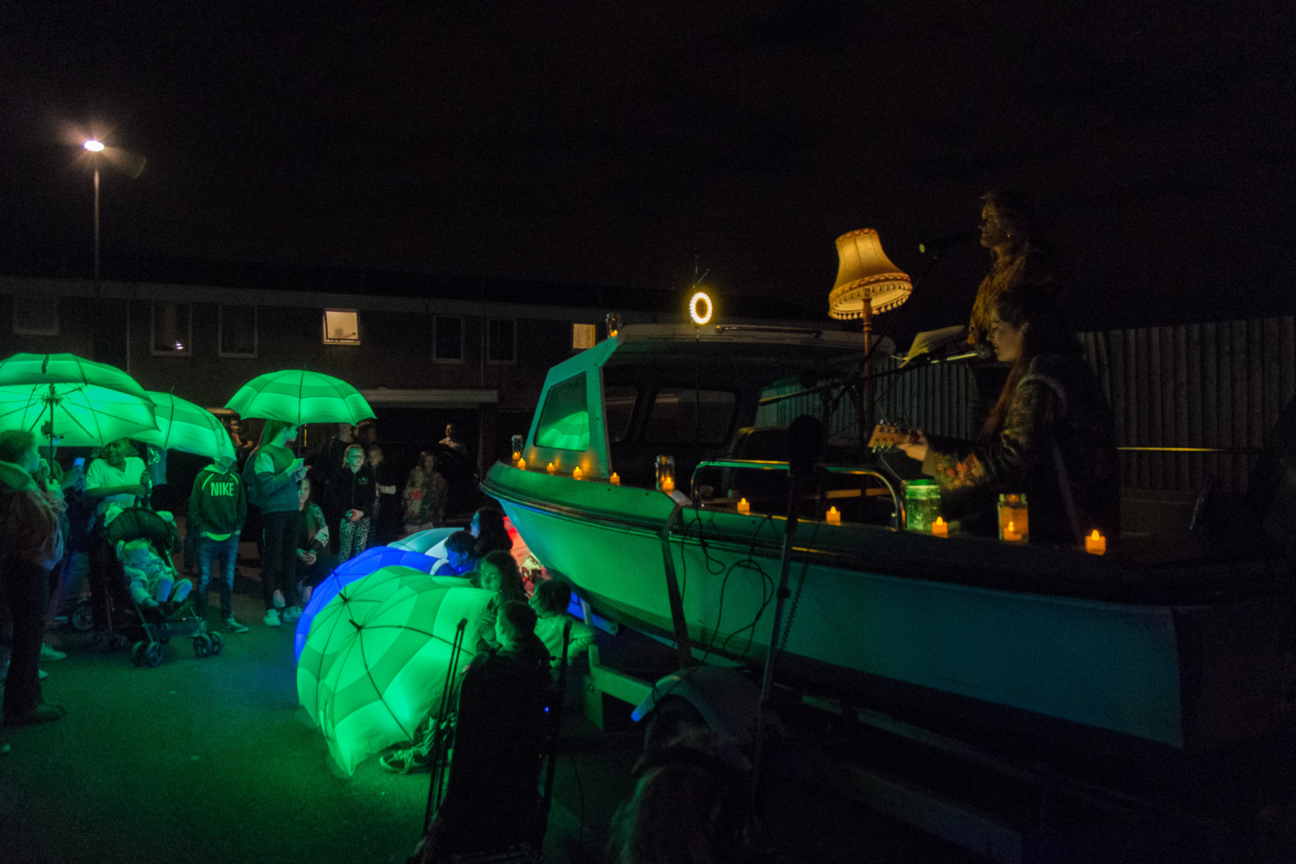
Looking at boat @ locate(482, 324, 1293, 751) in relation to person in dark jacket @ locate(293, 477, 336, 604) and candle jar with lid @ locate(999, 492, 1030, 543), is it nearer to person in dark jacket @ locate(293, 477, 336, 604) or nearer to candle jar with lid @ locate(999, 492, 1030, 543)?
candle jar with lid @ locate(999, 492, 1030, 543)

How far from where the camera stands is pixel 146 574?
658 centimetres

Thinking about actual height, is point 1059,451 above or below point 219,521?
above

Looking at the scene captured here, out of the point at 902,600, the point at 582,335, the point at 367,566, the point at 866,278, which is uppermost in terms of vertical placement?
the point at 582,335

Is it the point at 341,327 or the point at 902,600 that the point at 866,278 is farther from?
the point at 341,327

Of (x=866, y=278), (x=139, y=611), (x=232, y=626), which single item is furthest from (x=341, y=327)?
(x=866, y=278)

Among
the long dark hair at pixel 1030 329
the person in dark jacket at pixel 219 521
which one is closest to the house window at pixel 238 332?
the person in dark jacket at pixel 219 521

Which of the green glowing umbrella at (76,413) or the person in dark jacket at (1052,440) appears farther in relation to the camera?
the green glowing umbrella at (76,413)

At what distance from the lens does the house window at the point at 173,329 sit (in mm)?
22828

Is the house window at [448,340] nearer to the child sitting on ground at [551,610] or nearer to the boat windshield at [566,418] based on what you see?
the boat windshield at [566,418]

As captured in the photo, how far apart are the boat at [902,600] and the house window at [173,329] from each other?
21.5 metres

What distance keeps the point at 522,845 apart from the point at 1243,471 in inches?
281

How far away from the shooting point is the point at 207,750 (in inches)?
186

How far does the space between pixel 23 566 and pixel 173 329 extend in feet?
68.4

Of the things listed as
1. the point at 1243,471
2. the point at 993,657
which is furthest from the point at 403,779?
the point at 1243,471
